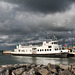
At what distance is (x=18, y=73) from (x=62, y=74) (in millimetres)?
3980

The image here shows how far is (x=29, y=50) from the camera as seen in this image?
56250 millimetres

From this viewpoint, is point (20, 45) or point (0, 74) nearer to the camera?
point (0, 74)

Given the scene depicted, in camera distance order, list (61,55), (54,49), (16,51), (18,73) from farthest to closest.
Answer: (16,51) → (54,49) → (61,55) → (18,73)

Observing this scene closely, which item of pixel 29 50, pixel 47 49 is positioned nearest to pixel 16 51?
pixel 29 50

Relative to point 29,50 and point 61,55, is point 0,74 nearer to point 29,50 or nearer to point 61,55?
point 61,55

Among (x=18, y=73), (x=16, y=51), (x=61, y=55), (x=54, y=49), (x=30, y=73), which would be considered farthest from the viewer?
(x=16, y=51)

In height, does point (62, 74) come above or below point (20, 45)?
below

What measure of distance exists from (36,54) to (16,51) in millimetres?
14113

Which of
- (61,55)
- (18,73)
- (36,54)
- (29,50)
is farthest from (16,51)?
(18,73)

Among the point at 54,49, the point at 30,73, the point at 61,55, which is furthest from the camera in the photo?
the point at 54,49

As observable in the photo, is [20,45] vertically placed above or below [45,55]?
above

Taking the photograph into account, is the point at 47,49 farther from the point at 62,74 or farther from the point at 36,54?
the point at 62,74

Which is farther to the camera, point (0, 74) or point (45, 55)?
A: point (45, 55)

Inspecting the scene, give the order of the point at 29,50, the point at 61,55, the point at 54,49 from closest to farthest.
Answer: the point at 61,55 → the point at 54,49 → the point at 29,50
